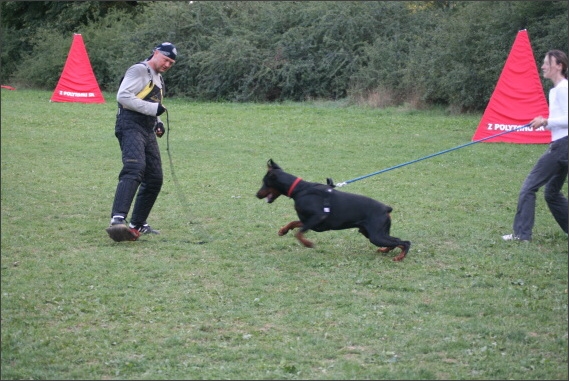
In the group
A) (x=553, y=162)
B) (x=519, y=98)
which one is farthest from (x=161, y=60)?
(x=519, y=98)

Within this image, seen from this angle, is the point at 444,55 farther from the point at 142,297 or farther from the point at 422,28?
the point at 142,297

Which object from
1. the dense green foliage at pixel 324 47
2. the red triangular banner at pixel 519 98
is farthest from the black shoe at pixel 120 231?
the dense green foliage at pixel 324 47

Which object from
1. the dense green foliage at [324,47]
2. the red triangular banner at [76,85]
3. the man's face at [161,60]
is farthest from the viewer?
the red triangular banner at [76,85]

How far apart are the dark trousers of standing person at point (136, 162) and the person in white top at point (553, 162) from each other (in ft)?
12.3

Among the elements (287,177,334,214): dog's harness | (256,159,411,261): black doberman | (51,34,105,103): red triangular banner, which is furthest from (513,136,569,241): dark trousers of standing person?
(51,34,105,103): red triangular banner

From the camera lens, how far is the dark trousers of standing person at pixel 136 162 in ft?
24.5

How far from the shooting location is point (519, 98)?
45.2 feet

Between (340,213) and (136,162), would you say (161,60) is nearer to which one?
(136,162)

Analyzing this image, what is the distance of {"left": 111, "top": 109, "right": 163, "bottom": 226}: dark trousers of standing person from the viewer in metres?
7.46

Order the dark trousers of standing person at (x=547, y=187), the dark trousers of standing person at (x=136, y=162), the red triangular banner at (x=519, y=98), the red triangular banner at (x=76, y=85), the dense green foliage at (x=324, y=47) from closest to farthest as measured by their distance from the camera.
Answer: the dark trousers of standing person at (x=547, y=187), the dark trousers of standing person at (x=136, y=162), the red triangular banner at (x=519, y=98), the dense green foliage at (x=324, y=47), the red triangular banner at (x=76, y=85)

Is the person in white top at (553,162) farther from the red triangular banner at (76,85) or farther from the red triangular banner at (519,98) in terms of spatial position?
the red triangular banner at (76,85)

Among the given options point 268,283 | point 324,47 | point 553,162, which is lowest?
point 268,283

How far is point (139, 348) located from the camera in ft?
15.6

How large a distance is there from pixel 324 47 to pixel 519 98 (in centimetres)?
1002
